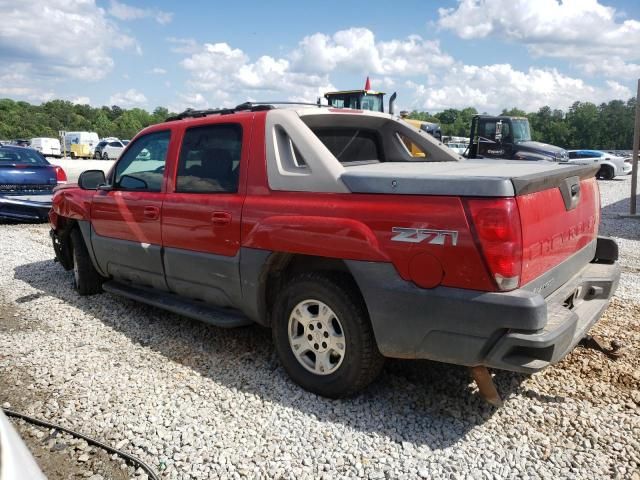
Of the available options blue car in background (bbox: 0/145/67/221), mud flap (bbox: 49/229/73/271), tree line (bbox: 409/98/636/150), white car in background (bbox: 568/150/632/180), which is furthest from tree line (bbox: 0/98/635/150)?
mud flap (bbox: 49/229/73/271)

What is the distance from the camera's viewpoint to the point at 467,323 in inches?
108

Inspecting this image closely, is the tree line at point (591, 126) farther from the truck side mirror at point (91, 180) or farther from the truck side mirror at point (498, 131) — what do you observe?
the truck side mirror at point (91, 180)

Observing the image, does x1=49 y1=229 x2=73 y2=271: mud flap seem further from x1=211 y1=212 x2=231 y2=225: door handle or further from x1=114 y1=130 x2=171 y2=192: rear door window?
x1=211 y1=212 x2=231 y2=225: door handle

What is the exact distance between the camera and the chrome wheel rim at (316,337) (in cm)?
333

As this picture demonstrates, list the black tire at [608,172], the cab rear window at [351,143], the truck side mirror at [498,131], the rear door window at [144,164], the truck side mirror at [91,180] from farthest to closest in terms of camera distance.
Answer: the black tire at [608,172] < the truck side mirror at [498,131] < the truck side mirror at [91,180] < the rear door window at [144,164] < the cab rear window at [351,143]

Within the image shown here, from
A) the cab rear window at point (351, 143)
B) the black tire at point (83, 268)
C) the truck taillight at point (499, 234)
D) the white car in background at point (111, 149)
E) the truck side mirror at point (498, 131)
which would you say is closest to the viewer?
the truck taillight at point (499, 234)

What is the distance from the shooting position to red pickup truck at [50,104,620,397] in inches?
106

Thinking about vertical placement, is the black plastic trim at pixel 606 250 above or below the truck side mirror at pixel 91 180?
below

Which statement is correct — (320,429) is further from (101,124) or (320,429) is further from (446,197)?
(101,124)

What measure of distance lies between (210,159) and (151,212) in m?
0.78

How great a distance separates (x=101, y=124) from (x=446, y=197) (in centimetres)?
10233

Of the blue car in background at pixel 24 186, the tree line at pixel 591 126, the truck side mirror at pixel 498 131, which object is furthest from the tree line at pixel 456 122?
the blue car in background at pixel 24 186

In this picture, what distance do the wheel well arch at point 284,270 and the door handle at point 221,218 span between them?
48 cm

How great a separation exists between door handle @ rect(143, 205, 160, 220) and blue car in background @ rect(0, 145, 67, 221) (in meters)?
7.00
